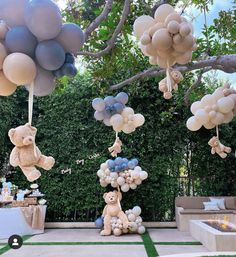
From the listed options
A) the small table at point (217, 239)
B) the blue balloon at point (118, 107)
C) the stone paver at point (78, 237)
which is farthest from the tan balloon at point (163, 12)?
the stone paver at point (78, 237)

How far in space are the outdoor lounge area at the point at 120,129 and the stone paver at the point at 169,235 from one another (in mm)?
19

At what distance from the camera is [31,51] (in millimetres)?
1946

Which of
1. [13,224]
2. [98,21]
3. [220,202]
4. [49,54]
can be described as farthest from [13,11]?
[220,202]

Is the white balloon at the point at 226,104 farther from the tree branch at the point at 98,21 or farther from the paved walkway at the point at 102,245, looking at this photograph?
the paved walkway at the point at 102,245

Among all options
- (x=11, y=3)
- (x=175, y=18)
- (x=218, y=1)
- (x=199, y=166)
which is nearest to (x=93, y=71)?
(x=218, y=1)

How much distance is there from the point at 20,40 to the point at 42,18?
178 millimetres

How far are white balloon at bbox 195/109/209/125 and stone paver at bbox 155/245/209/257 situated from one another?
2.24 metres

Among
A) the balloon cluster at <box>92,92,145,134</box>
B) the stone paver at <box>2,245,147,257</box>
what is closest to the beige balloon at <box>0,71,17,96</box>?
the balloon cluster at <box>92,92,145,134</box>

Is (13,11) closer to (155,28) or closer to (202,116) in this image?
(155,28)

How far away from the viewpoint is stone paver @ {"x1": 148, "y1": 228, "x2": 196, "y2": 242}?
6.12 metres

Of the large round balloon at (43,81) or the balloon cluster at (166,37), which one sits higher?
the balloon cluster at (166,37)

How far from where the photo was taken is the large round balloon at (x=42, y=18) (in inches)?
71.7

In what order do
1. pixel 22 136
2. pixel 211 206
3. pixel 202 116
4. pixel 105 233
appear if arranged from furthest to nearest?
pixel 211 206, pixel 105 233, pixel 202 116, pixel 22 136

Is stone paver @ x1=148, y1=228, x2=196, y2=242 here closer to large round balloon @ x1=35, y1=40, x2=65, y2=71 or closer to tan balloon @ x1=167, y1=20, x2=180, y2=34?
tan balloon @ x1=167, y1=20, x2=180, y2=34
